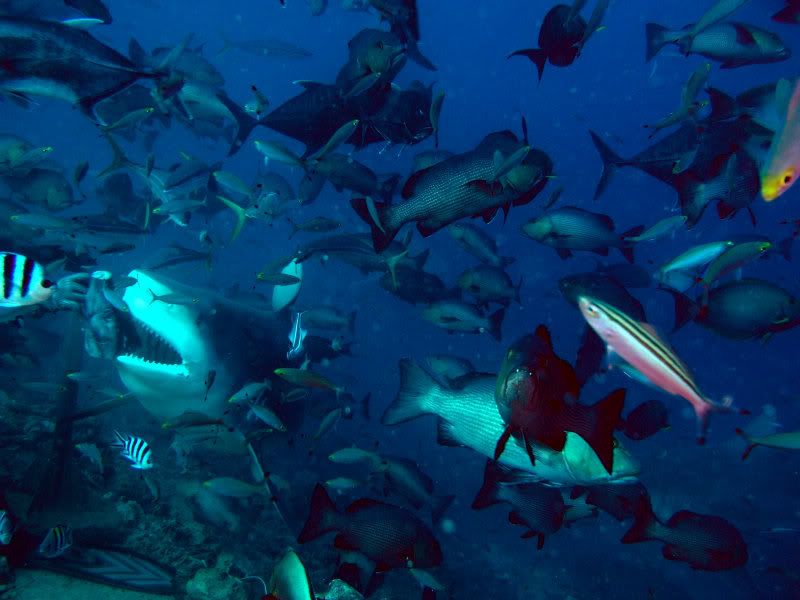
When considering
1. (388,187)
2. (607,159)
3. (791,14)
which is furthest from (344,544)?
(791,14)

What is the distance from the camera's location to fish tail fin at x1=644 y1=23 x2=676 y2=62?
183 inches

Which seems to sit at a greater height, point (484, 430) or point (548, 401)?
point (548, 401)

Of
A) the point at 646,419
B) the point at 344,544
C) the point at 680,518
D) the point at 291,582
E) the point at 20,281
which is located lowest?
the point at 344,544

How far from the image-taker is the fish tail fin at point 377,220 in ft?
9.69

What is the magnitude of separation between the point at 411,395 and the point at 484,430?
27.0 inches

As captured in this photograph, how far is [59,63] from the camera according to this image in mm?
2514

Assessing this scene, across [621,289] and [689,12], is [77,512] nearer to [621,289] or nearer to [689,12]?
[621,289]

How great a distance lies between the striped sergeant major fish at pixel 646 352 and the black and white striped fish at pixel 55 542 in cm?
433

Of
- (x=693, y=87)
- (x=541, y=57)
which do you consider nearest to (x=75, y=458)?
(x=541, y=57)

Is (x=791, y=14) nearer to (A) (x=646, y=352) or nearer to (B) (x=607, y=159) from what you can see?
(B) (x=607, y=159)

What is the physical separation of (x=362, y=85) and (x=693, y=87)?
10.1 ft

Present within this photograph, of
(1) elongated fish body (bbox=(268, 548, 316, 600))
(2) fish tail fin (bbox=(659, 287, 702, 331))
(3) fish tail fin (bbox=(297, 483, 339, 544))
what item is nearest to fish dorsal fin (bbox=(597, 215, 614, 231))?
(2) fish tail fin (bbox=(659, 287, 702, 331))

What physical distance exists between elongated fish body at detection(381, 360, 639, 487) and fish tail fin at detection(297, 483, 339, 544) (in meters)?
0.73

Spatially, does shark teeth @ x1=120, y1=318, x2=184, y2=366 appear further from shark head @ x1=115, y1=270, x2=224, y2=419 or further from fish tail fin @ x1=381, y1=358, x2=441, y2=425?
fish tail fin @ x1=381, y1=358, x2=441, y2=425
